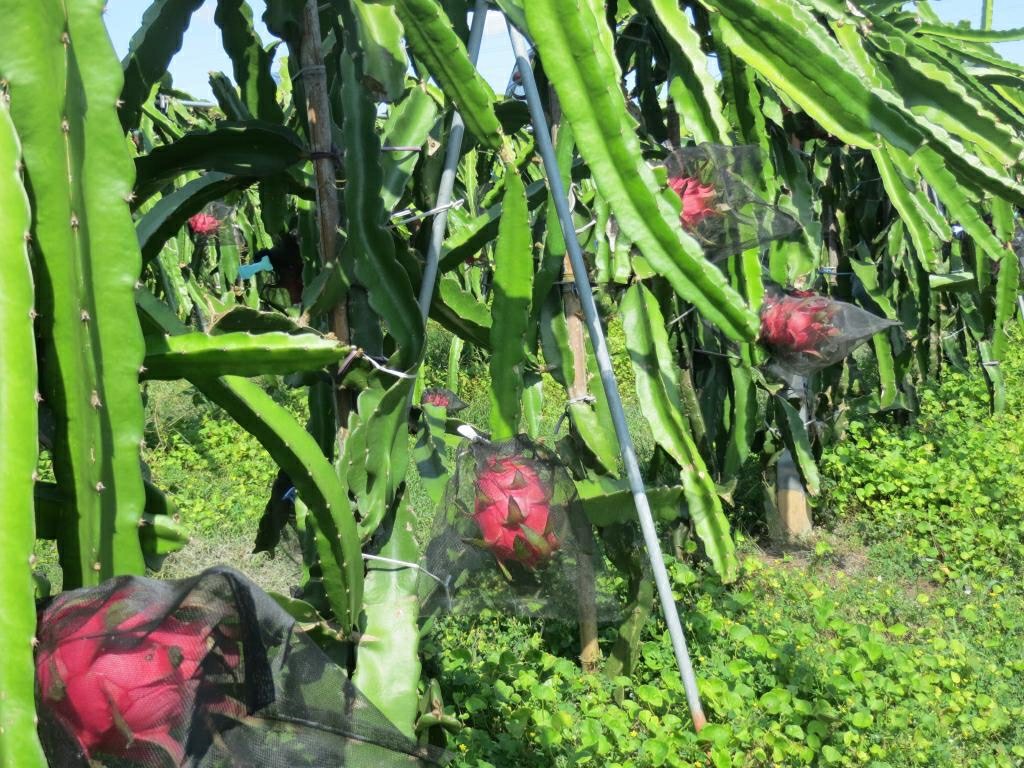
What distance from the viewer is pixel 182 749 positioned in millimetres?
710

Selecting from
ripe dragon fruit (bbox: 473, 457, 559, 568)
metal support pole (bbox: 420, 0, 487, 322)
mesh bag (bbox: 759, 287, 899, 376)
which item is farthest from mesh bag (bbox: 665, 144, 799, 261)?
mesh bag (bbox: 759, 287, 899, 376)

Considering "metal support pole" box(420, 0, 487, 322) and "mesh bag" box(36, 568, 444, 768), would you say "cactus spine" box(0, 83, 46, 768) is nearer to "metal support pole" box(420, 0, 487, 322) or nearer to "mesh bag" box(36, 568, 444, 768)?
"mesh bag" box(36, 568, 444, 768)

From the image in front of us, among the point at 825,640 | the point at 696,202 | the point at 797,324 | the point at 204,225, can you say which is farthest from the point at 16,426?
the point at 204,225

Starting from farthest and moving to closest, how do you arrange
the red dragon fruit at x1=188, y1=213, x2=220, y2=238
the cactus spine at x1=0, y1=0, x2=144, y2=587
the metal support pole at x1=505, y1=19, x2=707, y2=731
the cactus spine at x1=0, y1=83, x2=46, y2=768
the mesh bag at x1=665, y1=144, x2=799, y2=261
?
the red dragon fruit at x1=188, y1=213, x2=220, y2=238, the mesh bag at x1=665, y1=144, x2=799, y2=261, the metal support pole at x1=505, y1=19, x2=707, y2=731, the cactus spine at x1=0, y1=0, x2=144, y2=587, the cactus spine at x1=0, y1=83, x2=46, y2=768

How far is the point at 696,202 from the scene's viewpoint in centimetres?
150

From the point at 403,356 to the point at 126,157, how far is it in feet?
1.73

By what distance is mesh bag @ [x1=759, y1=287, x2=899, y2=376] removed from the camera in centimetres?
229

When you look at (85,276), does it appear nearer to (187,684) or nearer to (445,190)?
(187,684)

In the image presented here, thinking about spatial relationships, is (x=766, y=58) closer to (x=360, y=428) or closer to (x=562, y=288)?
(x=360, y=428)

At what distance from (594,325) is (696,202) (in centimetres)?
27

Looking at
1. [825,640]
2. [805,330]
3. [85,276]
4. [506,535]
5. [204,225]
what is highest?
[204,225]

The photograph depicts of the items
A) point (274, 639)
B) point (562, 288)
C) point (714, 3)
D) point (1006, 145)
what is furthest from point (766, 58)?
point (562, 288)

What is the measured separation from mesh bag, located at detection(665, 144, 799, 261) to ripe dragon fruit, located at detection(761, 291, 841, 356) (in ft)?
2.57

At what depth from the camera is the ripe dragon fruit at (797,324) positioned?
7.49 ft
